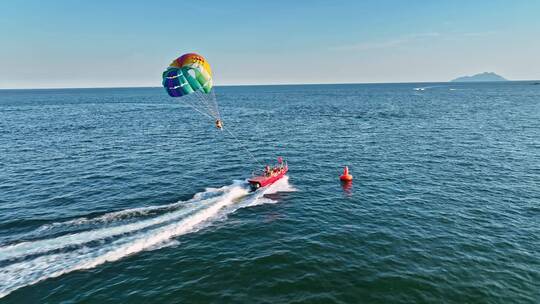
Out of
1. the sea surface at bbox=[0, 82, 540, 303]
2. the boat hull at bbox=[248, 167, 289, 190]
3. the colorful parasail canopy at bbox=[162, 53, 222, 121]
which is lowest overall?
the sea surface at bbox=[0, 82, 540, 303]

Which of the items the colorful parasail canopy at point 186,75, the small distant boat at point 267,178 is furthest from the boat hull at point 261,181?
the colorful parasail canopy at point 186,75

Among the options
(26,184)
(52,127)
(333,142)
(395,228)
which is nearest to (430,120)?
(333,142)

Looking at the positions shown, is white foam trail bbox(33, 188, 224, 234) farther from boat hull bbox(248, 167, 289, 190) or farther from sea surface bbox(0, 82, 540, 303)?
boat hull bbox(248, 167, 289, 190)

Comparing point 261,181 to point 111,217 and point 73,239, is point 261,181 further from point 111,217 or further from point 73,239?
point 73,239

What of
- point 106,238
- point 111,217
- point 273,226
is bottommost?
point 273,226

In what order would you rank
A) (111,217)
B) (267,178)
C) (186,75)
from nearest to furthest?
(111,217), (186,75), (267,178)

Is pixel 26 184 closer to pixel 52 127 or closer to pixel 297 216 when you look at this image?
pixel 297 216

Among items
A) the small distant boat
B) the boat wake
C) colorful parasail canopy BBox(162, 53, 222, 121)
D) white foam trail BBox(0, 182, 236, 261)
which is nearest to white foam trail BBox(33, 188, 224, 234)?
the boat wake

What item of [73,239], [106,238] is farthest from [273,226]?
[73,239]
